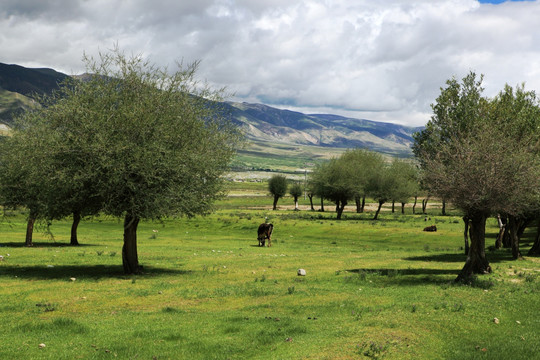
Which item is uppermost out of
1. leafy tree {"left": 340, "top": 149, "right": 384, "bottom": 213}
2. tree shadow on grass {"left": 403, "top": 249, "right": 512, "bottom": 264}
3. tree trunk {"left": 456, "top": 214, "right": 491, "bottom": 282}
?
leafy tree {"left": 340, "top": 149, "right": 384, "bottom": 213}

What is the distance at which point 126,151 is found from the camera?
25281 mm

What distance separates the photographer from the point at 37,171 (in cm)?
2542

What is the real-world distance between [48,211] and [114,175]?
5376 mm

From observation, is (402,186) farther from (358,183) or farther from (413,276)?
(413,276)

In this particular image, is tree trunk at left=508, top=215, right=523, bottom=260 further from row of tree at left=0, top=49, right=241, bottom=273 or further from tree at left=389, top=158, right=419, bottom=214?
tree at left=389, top=158, right=419, bottom=214

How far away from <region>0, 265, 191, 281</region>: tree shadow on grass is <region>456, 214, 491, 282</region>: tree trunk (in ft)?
52.8

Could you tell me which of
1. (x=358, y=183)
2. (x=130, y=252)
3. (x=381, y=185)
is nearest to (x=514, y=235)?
(x=130, y=252)

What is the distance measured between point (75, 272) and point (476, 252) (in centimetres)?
2300

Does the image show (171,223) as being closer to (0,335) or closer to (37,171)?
(37,171)

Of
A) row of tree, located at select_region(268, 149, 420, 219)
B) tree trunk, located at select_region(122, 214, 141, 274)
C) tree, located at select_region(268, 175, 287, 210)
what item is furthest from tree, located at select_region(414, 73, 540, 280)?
tree, located at select_region(268, 175, 287, 210)

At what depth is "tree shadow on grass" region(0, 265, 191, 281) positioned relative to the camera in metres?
26.2

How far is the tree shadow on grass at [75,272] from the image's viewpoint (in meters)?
26.2

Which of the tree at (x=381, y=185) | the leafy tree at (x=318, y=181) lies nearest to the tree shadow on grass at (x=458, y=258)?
the tree at (x=381, y=185)

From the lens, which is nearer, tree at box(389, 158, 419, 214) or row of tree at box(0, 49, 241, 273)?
row of tree at box(0, 49, 241, 273)
